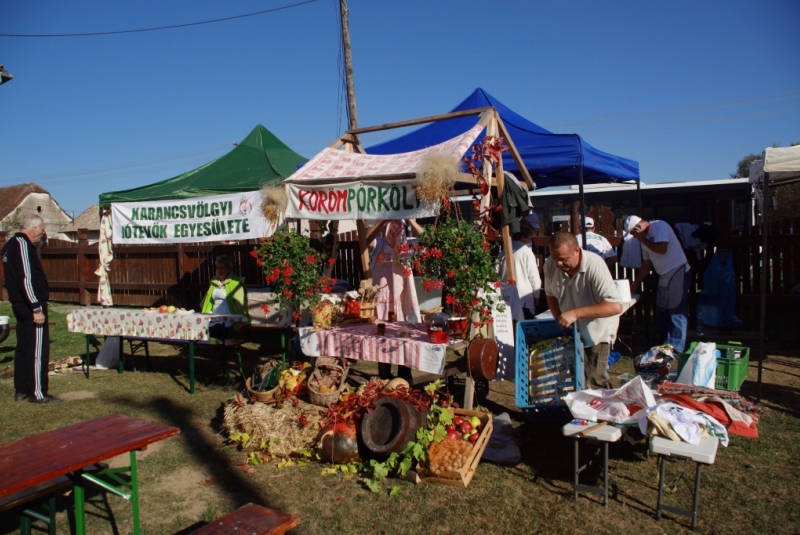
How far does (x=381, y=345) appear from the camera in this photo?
5406mm

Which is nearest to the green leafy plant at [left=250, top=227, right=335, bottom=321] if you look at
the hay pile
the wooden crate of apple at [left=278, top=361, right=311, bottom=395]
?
the wooden crate of apple at [left=278, top=361, right=311, bottom=395]

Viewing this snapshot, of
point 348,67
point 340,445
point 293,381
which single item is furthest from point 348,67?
point 340,445

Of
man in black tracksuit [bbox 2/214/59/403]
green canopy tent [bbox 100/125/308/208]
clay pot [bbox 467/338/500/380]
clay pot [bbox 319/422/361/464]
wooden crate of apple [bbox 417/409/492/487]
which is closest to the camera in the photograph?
wooden crate of apple [bbox 417/409/492/487]

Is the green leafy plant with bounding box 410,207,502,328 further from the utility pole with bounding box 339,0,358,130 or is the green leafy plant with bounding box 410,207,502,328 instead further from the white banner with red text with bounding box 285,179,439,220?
the utility pole with bounding box 339,0,358,130

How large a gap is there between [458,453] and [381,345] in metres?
1.41

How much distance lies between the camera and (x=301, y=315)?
22.6ft

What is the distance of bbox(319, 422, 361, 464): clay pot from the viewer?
4.61 metres

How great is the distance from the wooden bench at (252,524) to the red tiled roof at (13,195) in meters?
54.5

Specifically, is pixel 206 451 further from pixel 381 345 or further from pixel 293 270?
pixel 293 270

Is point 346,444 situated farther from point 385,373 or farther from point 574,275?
point 574,275

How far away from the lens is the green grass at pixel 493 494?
3627 mm

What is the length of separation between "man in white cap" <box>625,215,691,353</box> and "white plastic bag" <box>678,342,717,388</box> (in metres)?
1.54

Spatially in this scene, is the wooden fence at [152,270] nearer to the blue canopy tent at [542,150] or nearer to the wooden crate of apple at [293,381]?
the blue canopy tent at [542,150]

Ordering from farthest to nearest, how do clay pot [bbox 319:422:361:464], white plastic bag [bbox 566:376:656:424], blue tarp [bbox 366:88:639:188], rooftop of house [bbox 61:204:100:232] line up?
rooftop of house [bbox 61:204:100:232], blue tarp [bbox 366:88:639:188], clay pot [bbox 319:422:361:464], white plastic bag [bbox 566:376:656:424]
